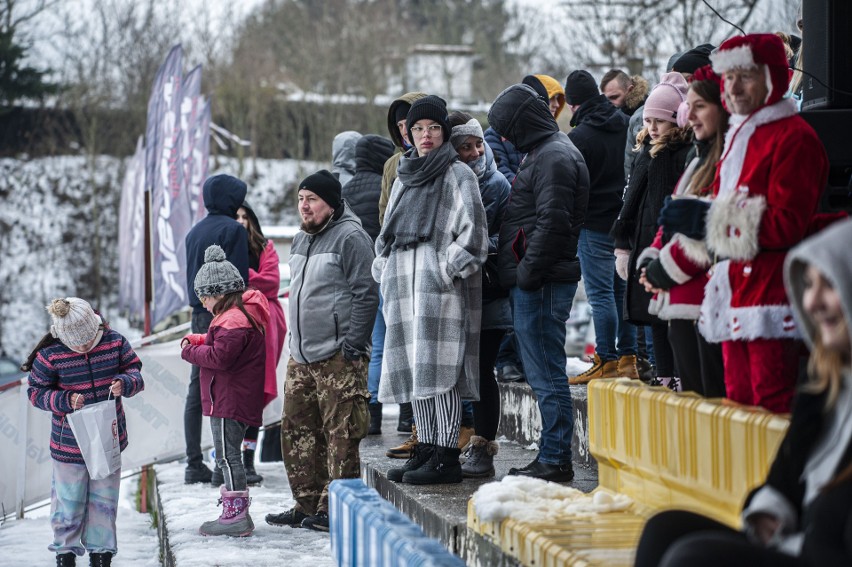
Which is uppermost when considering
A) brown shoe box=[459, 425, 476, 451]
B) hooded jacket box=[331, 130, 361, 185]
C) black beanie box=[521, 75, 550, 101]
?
black beanie box=[521, 75, 550, 101]

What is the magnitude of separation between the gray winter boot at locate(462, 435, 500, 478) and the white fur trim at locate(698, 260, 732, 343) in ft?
7.62

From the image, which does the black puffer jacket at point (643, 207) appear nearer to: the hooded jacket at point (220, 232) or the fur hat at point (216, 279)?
the fur hat at point (216, 279)

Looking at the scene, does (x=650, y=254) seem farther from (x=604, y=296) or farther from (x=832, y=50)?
(x=604, y=296)

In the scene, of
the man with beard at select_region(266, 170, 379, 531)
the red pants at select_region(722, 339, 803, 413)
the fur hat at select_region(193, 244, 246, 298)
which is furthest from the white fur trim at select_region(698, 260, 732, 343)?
the fur hat at select_region(193, 244, 246, 298)

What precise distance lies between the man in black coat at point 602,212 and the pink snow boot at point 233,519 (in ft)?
7.26

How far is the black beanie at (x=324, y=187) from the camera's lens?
614cm

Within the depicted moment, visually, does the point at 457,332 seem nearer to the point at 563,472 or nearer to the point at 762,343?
the point at 563,472

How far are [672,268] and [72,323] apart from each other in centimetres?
363

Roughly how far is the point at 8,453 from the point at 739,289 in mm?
6771

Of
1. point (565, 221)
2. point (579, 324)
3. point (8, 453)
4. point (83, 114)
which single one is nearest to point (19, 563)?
point (8, 453)

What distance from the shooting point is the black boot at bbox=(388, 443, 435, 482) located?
553 cm

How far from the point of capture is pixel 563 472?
5.20 m

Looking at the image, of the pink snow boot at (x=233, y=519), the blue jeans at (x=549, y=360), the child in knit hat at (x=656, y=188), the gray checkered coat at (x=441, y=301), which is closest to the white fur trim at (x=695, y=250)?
the child in knit hat at (x=656, y=188)

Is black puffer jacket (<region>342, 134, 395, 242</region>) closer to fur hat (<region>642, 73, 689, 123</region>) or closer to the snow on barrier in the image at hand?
fur hat (<region>642, 73, 689, 123</region>)
